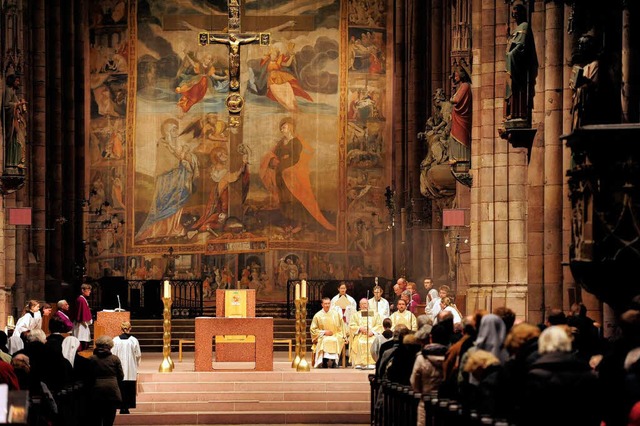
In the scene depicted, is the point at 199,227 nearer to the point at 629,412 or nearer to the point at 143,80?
the point at 143,80

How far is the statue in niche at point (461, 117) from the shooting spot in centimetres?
3012

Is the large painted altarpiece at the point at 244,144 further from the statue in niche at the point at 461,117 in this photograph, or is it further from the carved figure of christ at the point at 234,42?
the statue in niche at the point at 461,117

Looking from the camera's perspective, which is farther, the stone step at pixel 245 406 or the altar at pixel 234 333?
the altar at pixel 234 333

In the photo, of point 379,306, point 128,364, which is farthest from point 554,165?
point 379,306

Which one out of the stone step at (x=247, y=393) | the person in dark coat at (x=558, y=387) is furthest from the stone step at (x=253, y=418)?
the person in dark coat at (x=558, y=387)

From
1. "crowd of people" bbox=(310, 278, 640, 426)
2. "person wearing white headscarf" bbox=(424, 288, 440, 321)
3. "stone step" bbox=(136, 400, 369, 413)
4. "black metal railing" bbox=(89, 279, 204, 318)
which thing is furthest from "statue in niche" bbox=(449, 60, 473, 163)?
"crowd of people" bbox=(310, 278, 640, 426)

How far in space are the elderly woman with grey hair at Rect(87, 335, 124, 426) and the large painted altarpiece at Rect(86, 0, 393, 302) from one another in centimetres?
2450

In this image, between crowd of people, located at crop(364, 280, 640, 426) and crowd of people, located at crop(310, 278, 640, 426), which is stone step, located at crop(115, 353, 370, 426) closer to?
crowd of people, located at crop(310, 278, 640, 426)

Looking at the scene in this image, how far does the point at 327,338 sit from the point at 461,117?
17.1ft

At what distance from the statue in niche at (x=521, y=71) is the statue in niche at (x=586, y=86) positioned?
5.90m

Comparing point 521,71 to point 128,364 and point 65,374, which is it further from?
point 65,374

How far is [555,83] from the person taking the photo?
22328 mm

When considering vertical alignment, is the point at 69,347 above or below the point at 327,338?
above

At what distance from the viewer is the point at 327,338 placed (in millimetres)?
29250
